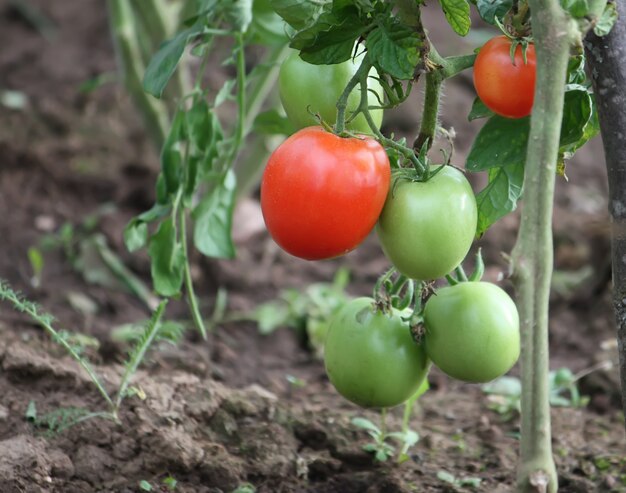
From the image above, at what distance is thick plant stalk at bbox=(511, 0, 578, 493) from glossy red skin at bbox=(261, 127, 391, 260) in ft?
Answer: 0.62

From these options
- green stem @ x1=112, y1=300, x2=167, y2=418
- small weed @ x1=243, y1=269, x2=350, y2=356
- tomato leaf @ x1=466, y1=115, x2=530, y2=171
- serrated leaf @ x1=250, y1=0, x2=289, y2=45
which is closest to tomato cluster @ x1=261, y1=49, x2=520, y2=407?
tomato leaf @ x1=466, y1=115, x2=530, y2=171

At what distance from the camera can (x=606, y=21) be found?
1108 mm

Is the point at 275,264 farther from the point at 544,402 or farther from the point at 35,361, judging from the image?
the point at 544,402

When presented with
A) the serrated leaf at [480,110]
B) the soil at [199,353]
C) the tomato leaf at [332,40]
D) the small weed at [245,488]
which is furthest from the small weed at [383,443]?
the tomato leaf at [332,40]

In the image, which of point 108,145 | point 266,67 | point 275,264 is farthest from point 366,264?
point 266,67

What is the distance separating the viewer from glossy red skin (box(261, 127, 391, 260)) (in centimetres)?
110

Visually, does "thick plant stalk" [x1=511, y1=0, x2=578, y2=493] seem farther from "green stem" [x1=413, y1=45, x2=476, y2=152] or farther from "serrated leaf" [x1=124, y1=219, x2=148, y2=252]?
"serrated leaf" [x1=124, y1=219, x2=148, y2=252]

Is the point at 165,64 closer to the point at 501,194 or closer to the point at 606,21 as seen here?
the point at 501,194

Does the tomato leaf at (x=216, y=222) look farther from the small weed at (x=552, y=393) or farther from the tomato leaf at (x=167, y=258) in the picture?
the small weed at (x=552, y=393)

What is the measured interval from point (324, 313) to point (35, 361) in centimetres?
96

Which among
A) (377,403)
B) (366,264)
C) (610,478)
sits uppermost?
(377,403)

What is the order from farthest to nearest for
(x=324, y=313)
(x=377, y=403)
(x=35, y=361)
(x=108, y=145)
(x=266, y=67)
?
(x=108, y=145) < (x=324, y=313) < (x=266, y=67) < (x=35, y=361) < (x=377, y=403)

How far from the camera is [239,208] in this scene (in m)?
2.91

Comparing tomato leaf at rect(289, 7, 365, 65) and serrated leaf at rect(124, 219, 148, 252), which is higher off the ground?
tomato leaf at rect(289, 7, 365, 65)
